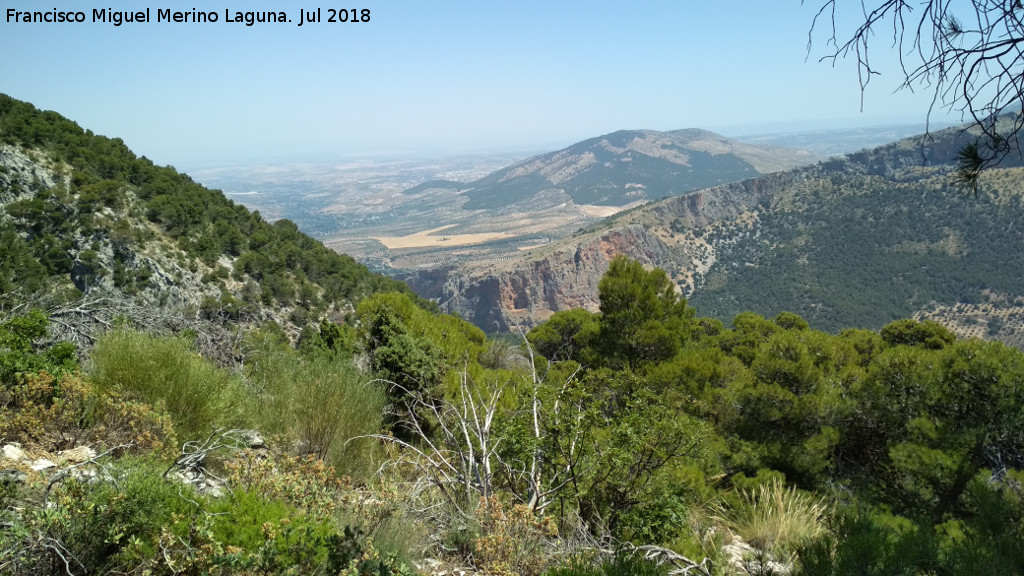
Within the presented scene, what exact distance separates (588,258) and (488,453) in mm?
73441

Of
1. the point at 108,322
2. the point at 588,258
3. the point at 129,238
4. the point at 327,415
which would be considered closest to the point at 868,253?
the point at 588,258

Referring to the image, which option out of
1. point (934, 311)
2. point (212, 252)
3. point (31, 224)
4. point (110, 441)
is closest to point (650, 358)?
point (110, 441)

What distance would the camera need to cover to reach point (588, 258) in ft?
249

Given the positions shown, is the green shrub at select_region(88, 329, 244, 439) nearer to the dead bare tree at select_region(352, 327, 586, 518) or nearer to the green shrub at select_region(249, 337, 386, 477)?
the green shrub at select_region(249, 337, 386, 477)

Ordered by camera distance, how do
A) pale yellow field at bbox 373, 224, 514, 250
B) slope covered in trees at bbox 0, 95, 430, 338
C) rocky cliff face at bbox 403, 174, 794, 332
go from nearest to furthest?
slope covered in trees at bbox 0, 95, 430, 338 → rocky cliff face at bbox 403, 174, 794, 332 → pale yellow field at bbox 373, 224, 514, 250

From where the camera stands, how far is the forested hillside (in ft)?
7.46

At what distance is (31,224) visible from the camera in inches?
542

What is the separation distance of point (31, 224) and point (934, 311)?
5609 centimetres

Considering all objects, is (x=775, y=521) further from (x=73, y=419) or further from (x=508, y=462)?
(x=73, y=419)

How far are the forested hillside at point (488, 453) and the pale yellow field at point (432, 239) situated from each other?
11105cm

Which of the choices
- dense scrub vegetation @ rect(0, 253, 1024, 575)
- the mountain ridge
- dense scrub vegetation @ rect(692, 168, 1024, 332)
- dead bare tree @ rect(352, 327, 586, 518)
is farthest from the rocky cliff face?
dead bare tree @ rect(352, 327, 586, 518)

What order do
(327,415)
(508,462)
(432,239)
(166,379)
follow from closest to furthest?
(508,462) → (166,379) → (327,415) → (432,239)

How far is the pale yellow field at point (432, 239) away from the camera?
405 ft

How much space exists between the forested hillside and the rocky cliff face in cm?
6263
